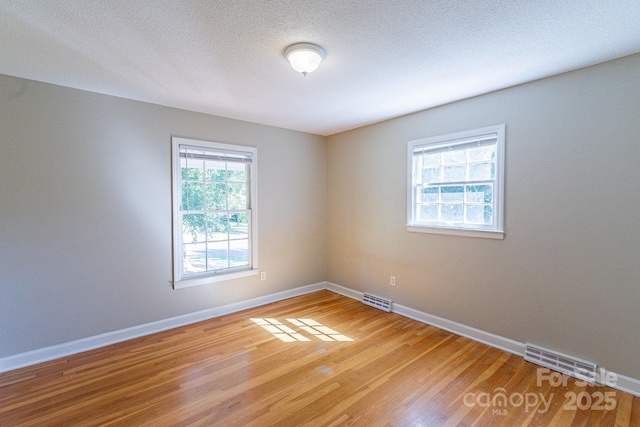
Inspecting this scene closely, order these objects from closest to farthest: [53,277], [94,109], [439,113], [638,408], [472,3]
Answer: [472,3]
[638,408]
[53,277]
[94,109]
[439,113]

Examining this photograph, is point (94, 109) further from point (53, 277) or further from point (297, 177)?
point (297, 177)

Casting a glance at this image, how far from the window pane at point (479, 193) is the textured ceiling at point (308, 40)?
0.97m

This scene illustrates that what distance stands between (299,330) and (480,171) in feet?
8.69

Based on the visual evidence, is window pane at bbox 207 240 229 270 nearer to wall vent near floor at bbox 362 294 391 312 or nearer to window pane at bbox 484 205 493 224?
wall vent near floor at bbox 362 294 391 312

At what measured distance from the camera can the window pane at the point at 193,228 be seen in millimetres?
3443

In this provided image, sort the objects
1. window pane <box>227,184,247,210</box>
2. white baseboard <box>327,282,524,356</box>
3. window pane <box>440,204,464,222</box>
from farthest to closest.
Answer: window pane <box>227,184,247,210</box>
window pane <box>440,204,464,222</box>
white baseboard <box>327,282,524,356</box>

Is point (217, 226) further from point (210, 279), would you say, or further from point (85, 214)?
point (85, 214)

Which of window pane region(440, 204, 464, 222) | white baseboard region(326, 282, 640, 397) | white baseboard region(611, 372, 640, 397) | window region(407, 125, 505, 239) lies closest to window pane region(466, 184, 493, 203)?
window region(407, 125, 505, 239)

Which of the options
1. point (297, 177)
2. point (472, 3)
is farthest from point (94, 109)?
point (472, 3)

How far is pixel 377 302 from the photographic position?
3.94 metres

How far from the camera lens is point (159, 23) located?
5.84 feet

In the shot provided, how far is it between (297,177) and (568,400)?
375 centimetres

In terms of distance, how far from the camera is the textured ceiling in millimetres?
1656

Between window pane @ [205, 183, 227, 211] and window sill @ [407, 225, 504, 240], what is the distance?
7.97ft
